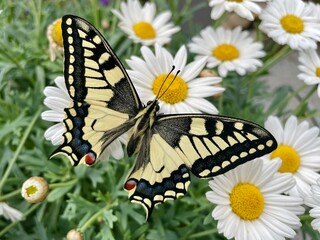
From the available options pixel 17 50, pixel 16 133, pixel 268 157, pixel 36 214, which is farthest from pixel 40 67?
pixel 268 157

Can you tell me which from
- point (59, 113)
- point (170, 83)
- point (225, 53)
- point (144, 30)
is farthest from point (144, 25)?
point (59, 113)

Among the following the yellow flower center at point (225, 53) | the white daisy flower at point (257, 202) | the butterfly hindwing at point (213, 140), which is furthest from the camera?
the yellow flower center at point (225, 53)

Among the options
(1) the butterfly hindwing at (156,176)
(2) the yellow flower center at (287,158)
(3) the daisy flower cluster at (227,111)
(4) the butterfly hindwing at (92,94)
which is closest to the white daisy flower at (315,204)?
(3) the daisy flower cluster at (227,111)

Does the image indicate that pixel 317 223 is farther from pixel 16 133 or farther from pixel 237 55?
pixel 16 133

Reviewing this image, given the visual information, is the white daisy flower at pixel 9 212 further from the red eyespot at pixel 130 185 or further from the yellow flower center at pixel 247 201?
the yellow flower center at pixel 247 201

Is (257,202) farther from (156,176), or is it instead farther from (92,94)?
(92,94)

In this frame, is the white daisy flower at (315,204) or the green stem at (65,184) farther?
the green stem at (65,184)

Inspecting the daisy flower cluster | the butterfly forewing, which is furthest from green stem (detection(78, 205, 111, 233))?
the butterfly forewing
